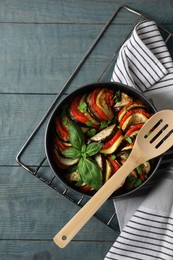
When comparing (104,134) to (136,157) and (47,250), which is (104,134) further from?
(47,250)

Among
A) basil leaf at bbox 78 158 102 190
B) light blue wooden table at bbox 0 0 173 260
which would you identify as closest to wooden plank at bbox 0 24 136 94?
light blue wooden table at bbox 0 0 173 260

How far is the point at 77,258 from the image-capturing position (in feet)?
3.39

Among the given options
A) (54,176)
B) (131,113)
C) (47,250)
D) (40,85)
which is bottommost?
(47,250)

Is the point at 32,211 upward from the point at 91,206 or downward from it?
downward

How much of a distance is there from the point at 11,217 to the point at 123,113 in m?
0.33

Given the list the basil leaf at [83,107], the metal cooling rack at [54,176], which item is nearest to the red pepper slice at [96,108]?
the basil leaf at [83,107]

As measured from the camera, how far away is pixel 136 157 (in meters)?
0.90

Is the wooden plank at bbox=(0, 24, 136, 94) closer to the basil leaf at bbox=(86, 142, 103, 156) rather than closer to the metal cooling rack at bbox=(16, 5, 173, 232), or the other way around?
the metal cooling rack at bbox=(16, 5, 173, 232)

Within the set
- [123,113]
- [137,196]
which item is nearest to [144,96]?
[123,113]

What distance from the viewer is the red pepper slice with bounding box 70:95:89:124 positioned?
0.92 m

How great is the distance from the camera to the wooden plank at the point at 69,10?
3.52 ft

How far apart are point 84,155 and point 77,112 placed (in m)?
0.08

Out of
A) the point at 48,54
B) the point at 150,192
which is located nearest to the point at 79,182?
the point at 150,192

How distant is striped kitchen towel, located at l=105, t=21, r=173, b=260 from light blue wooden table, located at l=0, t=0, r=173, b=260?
0.07 metres
